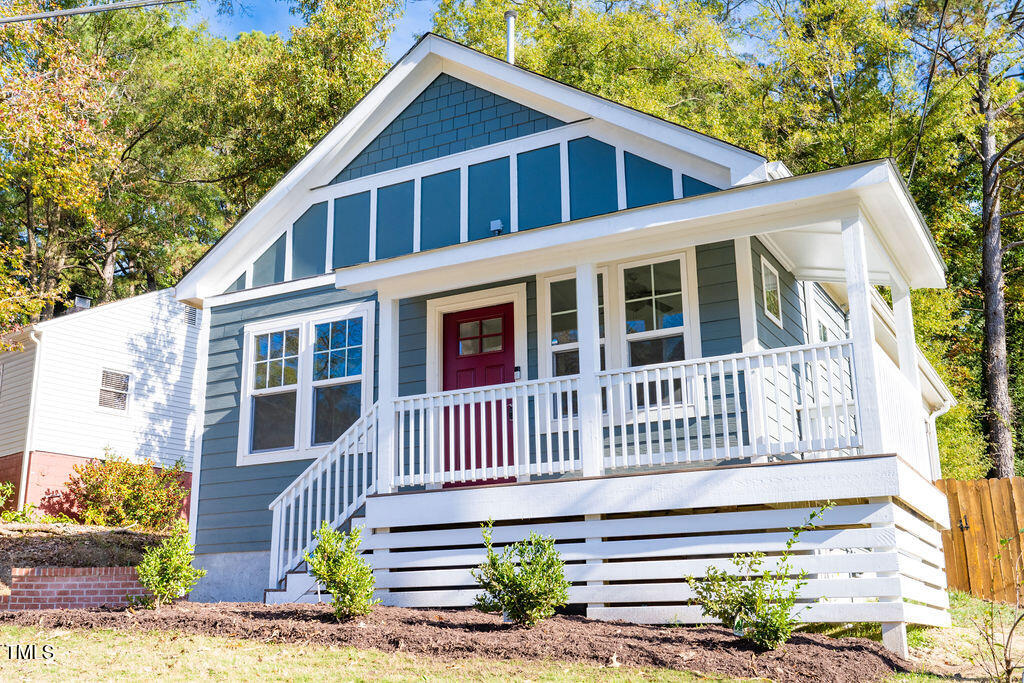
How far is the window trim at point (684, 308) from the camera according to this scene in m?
9.15

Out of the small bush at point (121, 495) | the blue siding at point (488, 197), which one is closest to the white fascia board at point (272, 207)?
the blue siding at point (488, 197)

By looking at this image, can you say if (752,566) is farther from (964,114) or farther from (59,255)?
(59,255)

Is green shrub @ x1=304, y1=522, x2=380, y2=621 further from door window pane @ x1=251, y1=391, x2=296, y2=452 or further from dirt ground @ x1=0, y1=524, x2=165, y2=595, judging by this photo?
dirt ground @ x1=0, y1=524, x2=165, y2=595

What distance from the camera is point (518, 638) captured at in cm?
637

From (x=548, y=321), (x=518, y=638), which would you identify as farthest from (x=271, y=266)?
(x=518, y=638)

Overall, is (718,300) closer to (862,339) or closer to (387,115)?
(862,339)

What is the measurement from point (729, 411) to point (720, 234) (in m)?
1.84

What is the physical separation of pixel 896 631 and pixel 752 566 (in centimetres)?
109

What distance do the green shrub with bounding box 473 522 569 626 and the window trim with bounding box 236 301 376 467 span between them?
4.13m

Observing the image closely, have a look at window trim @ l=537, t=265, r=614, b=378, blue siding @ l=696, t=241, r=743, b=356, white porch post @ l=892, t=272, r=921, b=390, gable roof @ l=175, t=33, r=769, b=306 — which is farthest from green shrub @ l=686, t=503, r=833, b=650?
gable roof @ l=175, t=33, r=769, b=306

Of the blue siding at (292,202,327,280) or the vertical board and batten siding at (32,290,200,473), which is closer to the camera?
the blue siding at (292,202,327,280)

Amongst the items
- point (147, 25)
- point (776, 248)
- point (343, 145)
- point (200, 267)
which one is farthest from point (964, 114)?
point (147, 25)

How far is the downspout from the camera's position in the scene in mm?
16234

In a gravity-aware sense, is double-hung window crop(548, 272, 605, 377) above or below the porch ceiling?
below
